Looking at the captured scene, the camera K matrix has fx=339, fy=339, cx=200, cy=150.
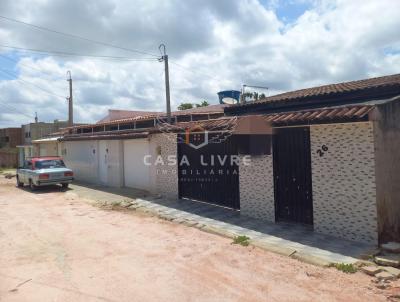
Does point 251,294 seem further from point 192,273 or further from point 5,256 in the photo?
point 5,256

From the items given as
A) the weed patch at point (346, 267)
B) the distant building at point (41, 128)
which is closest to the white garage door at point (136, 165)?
the weed patch at point (346, 267)

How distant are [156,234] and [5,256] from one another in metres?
3.13

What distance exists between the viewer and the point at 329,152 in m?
7.33

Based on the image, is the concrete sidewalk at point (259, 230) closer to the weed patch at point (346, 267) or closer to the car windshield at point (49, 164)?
the weed patch at point (346, 267)

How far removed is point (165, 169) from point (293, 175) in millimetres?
5714

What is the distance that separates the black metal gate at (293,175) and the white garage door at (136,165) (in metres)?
6.79

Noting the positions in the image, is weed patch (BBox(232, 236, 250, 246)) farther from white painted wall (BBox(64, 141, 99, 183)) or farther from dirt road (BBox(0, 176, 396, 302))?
white painted wall (BBox(64, 141, 99, 183))

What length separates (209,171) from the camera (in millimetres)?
10828

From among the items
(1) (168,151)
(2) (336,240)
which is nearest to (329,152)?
(2) (336,240)

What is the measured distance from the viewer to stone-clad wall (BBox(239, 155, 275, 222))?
8672 mm

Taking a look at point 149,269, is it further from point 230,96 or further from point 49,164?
point 230,96

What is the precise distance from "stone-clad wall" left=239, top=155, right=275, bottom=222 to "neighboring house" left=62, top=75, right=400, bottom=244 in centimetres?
3

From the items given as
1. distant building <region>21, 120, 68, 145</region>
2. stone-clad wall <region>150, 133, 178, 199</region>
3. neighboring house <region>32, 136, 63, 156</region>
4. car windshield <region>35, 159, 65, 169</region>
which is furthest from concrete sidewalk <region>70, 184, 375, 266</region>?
distant building <region>21, 120, 68, 145</region>

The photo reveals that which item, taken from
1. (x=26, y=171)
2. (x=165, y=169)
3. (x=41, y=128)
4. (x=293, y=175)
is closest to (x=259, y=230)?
(x=293, y=175)
